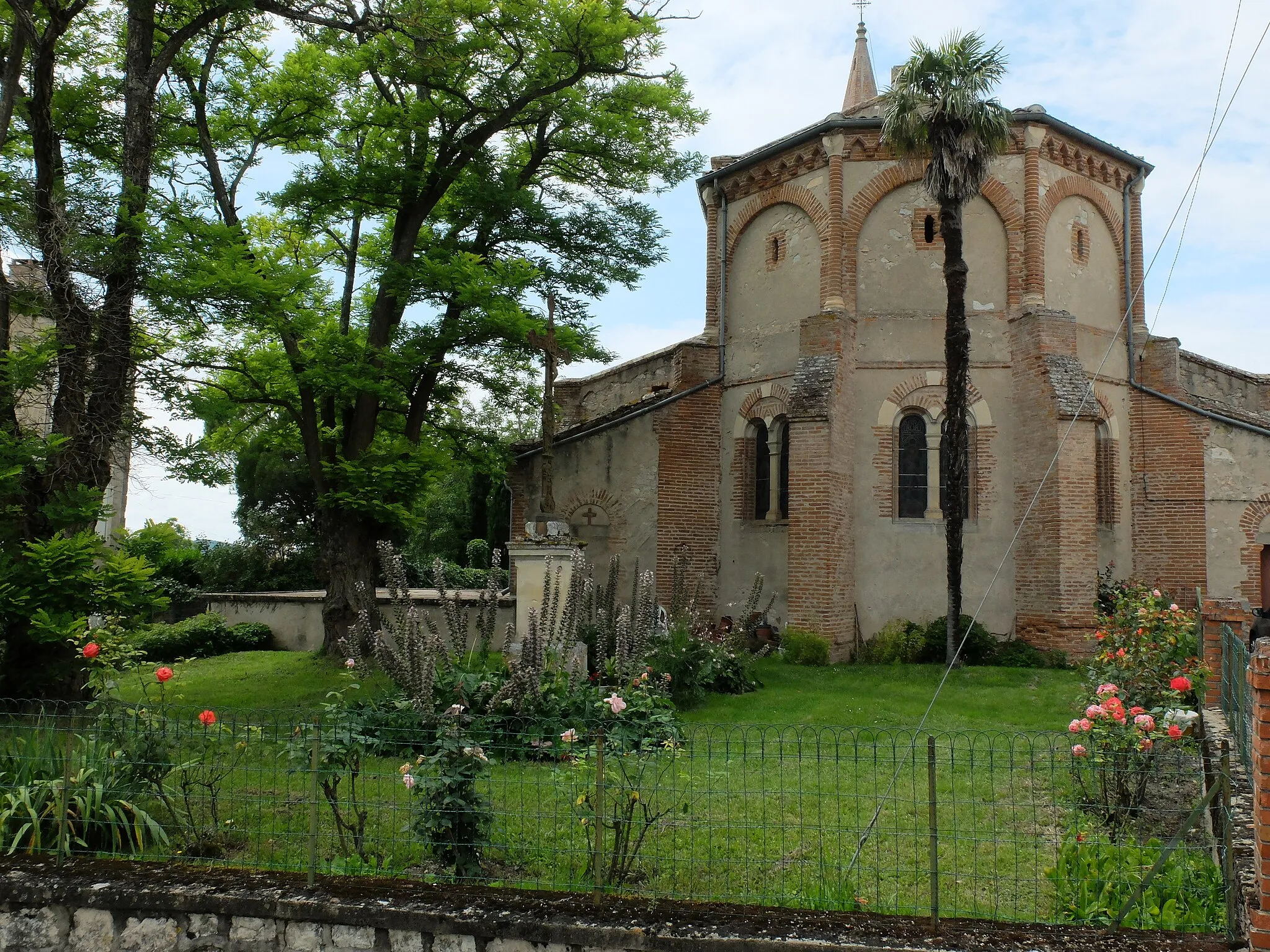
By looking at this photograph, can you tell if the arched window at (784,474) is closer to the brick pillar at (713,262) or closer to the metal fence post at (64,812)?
the brick pillar at (713,262)

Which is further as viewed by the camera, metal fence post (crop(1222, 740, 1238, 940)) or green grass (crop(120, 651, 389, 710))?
green grass (crop(120, 651, 389, 710))

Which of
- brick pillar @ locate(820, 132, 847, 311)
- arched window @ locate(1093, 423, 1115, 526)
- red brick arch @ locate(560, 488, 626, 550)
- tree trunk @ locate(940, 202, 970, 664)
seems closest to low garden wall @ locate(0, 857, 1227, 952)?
tree trunk @ locate(940, 202, 970, 664)

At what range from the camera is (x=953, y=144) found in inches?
596

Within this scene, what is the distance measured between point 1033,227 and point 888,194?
2.67 meters

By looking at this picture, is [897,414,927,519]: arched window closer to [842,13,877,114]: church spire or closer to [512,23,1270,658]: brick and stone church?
[512,23,1270,658]: brick and stone church

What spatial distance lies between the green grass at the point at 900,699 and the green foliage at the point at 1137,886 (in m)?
5.70

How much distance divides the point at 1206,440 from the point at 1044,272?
4426 millimetres

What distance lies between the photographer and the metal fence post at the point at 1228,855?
177 inches

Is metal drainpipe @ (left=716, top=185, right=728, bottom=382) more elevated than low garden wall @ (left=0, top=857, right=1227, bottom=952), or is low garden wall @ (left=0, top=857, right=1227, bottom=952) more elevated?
metal drainpipe @ (left=716, top=185, right=728, bottom=382)

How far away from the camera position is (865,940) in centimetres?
444

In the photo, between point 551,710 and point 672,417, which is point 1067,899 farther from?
point 672,417

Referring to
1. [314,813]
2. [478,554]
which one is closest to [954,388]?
[314,813]

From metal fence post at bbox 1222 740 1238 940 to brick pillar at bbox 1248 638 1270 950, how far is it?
1.05 feet

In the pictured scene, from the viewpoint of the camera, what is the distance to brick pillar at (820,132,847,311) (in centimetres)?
1761
